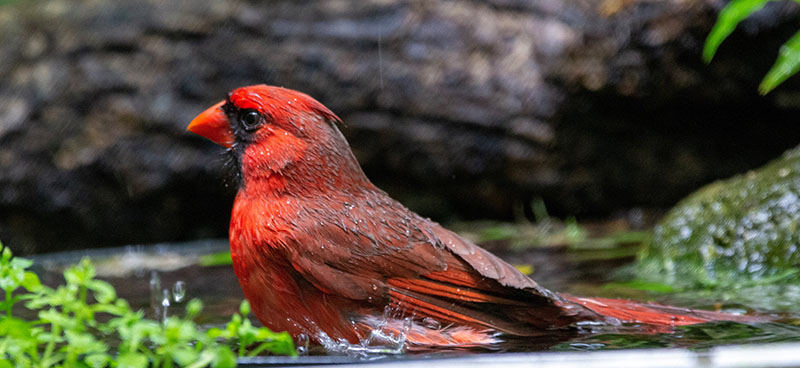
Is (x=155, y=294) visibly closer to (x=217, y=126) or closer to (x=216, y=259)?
(x=216, y=259)

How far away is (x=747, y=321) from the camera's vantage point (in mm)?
2611

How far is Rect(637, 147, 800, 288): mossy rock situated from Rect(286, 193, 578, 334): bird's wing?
1.42 m

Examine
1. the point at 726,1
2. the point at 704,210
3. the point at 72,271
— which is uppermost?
the point at 726,1

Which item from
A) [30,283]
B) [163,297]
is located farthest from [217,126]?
[163,297]

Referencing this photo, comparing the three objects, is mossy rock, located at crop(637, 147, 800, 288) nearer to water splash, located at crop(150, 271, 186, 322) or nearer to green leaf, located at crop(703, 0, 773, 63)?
green leaf, located at crop(703, 0, 773, 63)

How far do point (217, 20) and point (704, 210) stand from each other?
356 centimetres

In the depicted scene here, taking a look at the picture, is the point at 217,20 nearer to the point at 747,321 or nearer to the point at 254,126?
the point at 254,126

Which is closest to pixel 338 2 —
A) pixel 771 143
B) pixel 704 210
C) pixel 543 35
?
pixel 543 35

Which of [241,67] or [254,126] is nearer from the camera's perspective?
[254,126]

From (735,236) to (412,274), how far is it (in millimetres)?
2014

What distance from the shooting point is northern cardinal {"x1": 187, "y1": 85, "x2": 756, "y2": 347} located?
2.46m

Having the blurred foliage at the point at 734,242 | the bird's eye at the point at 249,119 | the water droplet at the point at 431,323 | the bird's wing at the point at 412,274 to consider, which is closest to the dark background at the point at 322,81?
the blurred foliage at the point at 734,242

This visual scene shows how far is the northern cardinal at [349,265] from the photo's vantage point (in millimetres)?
2461

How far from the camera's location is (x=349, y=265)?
8.17 ft
